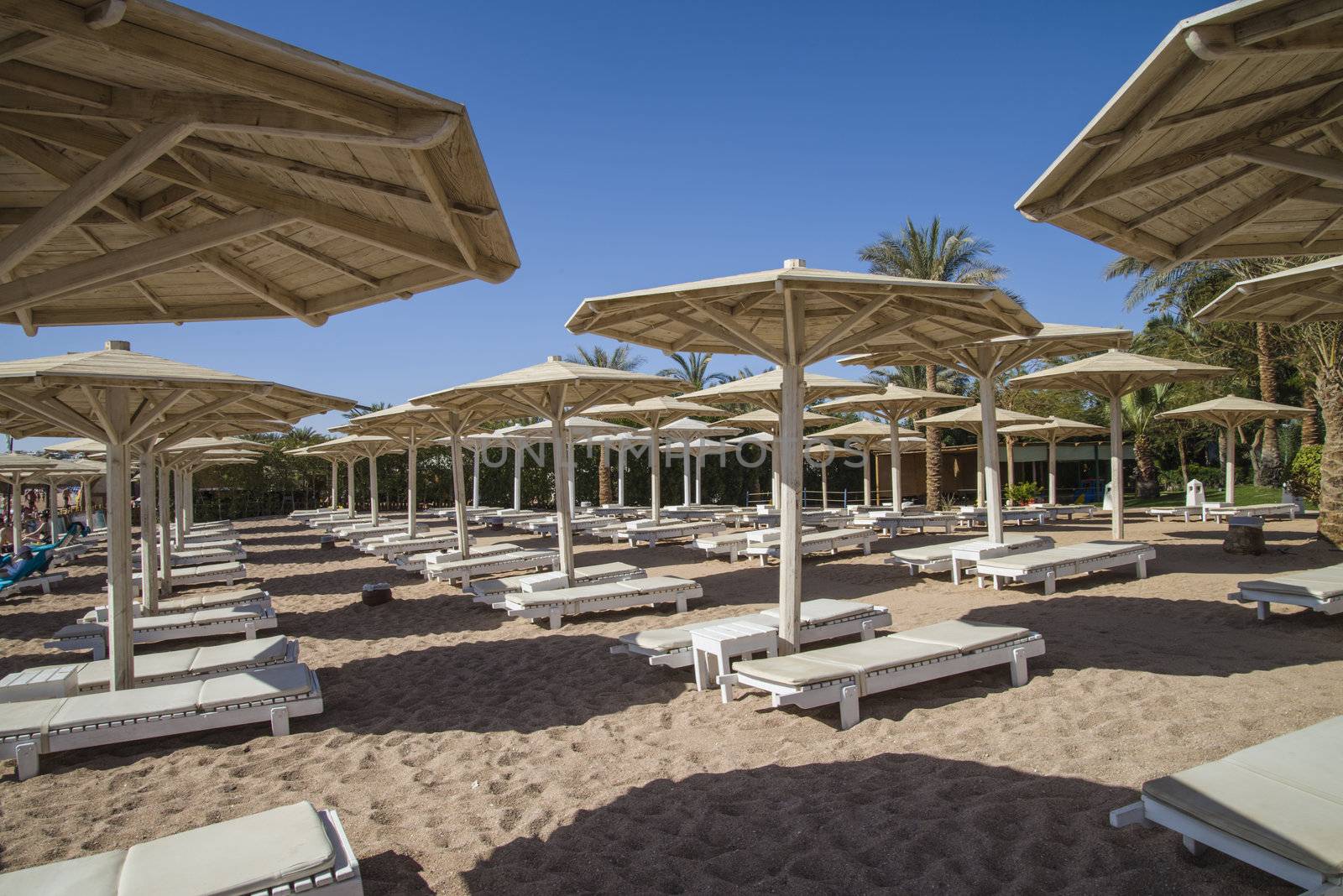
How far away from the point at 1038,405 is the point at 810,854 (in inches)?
1193

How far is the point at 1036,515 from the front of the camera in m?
16.6

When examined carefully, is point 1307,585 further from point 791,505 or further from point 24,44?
point 24,44

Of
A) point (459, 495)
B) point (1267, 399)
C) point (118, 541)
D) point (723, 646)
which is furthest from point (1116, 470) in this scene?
point (1267, 399)

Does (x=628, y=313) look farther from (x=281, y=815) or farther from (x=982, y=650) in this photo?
(x=281, y=815)

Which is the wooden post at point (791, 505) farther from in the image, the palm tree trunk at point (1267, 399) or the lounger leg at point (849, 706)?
the palm tree trunk at point (1267, 399)

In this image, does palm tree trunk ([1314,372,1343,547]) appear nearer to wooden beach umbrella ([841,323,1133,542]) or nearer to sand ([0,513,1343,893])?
wooden beach umbrella ([841,323,1133,542])

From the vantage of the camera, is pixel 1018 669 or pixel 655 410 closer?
pixel 1018 669

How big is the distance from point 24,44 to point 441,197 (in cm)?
105

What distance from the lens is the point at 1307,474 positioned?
18781 millimetres

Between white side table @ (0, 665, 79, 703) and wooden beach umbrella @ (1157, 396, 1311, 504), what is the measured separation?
18928 mm

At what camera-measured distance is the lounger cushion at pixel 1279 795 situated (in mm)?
2479

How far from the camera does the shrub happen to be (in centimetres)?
1849

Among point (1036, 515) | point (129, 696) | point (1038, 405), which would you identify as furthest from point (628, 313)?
point (1038, 405)

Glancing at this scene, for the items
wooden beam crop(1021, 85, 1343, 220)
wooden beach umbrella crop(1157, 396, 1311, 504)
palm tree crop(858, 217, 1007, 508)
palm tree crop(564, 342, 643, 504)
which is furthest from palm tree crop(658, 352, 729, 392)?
wooden beam crop(1021, 85, 1343, 220)
